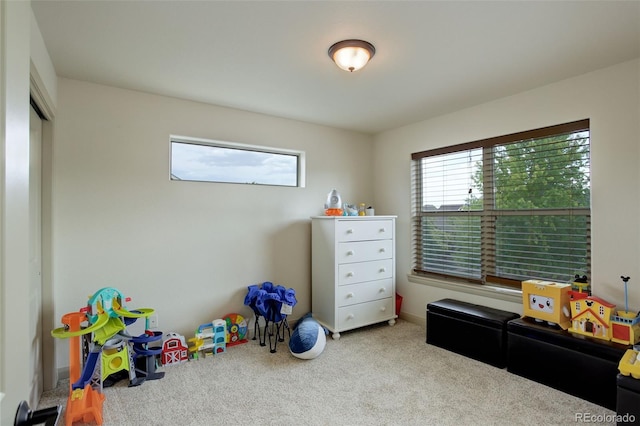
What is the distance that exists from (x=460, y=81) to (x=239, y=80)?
1777mm

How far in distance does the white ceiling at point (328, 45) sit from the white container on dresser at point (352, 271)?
52.2 inches

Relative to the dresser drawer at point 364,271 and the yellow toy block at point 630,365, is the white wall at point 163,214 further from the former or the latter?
the yellow toy block at point 630,365

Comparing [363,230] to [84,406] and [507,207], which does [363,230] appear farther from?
[84,406]

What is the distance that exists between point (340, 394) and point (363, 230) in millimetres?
1655

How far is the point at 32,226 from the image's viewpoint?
217 centimetres

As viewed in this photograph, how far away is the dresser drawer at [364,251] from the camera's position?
3.35 meters

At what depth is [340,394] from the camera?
7.47 feet

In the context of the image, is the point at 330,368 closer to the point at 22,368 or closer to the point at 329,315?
the point at 329,315

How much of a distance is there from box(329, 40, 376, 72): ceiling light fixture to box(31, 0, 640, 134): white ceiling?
0.05m

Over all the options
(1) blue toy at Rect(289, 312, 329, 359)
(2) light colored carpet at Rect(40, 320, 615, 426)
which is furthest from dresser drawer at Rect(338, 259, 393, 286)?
(2) light colored carpet at Rect(40, 320, 615, 426)

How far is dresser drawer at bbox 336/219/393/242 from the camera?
3338 mm

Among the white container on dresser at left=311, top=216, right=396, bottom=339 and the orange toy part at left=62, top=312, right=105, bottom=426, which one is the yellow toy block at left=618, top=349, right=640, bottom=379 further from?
the orange toy part at left=62, top=312, right=105, bottom=426

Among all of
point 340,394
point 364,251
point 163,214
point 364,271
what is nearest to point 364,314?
point 364,271

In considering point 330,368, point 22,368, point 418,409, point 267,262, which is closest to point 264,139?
point 267,262
